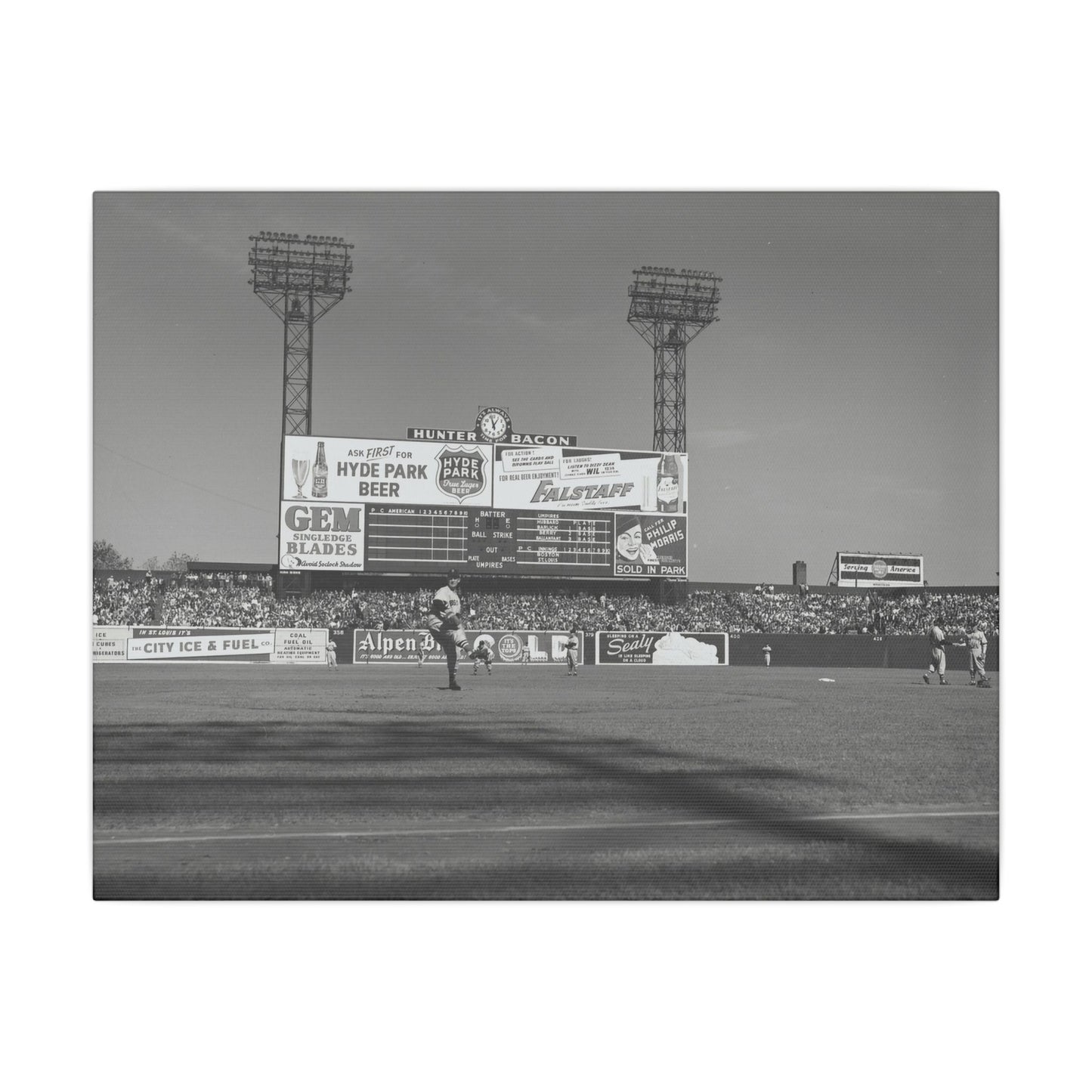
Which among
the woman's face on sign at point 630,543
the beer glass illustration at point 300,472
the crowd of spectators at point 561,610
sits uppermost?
the beer glass illustration at point 300,472

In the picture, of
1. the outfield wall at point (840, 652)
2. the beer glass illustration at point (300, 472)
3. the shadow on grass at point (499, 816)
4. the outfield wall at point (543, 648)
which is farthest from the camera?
the outfield wall at point (840, 652)

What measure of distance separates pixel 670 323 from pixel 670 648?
36.9 ft

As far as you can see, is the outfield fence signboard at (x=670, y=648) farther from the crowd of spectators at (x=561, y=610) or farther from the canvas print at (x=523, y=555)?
the canvas print at (x=523, y=555)

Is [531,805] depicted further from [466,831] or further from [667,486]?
[667,486]

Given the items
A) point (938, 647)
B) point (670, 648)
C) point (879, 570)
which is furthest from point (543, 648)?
point (879, 570)

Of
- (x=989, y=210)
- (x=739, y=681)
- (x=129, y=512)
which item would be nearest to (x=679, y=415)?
(x=989, y=210)

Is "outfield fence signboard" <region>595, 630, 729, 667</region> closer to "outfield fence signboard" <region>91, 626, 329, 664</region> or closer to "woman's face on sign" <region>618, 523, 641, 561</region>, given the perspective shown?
"woman's face on sign" <region>618, 523, 641, 561</region>

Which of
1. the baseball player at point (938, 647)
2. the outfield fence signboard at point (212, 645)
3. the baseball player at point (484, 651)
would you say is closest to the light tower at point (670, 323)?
the outfield fence signboard at point (212, 645)

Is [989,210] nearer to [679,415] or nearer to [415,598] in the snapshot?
[679,415]

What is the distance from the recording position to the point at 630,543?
50.5ft

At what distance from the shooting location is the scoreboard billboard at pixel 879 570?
1062 centimetres

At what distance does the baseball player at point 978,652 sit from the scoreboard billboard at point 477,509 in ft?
17.1

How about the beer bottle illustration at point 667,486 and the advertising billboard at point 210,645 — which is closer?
the beer bottle illustration at point 667,486
